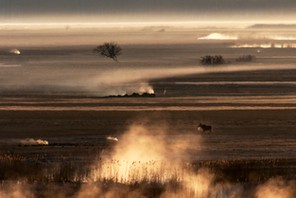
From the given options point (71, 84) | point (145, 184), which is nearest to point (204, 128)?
point (145, 184)

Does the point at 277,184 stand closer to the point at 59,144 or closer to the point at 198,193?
the point at 198,193

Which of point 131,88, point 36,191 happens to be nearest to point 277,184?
point 36,191

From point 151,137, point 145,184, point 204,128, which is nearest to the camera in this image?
point 145,184

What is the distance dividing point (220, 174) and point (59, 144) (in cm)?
1099

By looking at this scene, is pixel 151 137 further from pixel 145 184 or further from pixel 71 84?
pixel 71 84

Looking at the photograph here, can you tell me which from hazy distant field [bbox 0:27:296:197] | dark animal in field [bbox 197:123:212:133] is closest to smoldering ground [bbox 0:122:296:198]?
hazy distant field [bbox 0:27:296:197]

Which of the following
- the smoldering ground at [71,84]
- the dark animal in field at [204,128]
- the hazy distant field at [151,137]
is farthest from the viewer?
the smoldering ground at [71,84]

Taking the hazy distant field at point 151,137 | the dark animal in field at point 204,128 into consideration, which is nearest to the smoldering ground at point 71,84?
the hazy distant field at point 151,137

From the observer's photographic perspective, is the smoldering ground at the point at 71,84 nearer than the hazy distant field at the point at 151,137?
No

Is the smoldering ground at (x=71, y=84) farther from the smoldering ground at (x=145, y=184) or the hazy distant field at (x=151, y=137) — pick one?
the smoldering ground at (x=145, y=184)

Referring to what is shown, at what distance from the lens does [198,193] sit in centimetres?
2834

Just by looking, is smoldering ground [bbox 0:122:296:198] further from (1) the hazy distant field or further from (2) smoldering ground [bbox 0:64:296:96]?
(2) smoldering ground [bbox 0:64:296:96]

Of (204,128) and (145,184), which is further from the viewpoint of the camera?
(204,128)

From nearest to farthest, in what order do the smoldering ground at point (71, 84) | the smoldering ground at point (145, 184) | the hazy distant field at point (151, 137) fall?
the smoldering ground at point (145, 184), the hazy distant field at point (151, 137), the smoldering ground at point (71, 84)
